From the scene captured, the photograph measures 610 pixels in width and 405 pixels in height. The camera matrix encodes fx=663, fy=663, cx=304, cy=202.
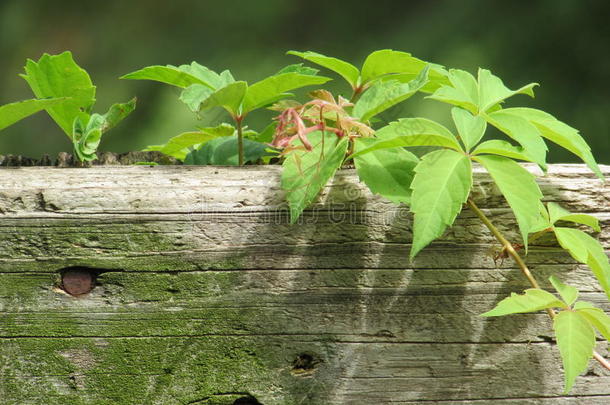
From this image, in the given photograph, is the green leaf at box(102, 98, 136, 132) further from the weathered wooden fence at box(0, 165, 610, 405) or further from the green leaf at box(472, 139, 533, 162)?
the green leaf at box(472, 139, 533, 162)

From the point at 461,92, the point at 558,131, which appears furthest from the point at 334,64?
the point at 558,131

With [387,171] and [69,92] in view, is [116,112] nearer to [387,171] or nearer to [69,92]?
[69,92]

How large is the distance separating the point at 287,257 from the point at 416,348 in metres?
0.21

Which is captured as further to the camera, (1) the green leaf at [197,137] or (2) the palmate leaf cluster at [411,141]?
(1) the green leaf at [197,137]

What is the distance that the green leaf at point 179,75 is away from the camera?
37.0 inches

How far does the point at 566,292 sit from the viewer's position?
33.3 inches

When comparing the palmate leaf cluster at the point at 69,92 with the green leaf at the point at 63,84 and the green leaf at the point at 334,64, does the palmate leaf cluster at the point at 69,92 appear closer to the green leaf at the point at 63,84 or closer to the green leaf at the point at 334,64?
the green leaf at the point at 63,84

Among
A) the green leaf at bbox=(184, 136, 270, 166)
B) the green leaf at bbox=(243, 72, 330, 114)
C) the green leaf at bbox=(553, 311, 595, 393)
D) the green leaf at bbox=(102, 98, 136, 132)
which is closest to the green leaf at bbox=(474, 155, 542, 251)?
the green leaf at bbox=(553, 311, 595, 393)

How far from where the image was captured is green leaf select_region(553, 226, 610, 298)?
840mm

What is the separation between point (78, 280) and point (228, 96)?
31 centimetres

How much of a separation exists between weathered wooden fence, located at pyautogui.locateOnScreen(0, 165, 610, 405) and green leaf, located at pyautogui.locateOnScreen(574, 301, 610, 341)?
0.26 feet

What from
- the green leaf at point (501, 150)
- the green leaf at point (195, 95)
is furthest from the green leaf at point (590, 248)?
the green leaf at point (195, 95)

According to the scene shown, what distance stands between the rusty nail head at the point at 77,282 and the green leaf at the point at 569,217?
602 mm

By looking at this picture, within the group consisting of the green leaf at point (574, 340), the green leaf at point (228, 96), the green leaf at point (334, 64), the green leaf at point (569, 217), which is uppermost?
the green leaf at point (334, 64)
